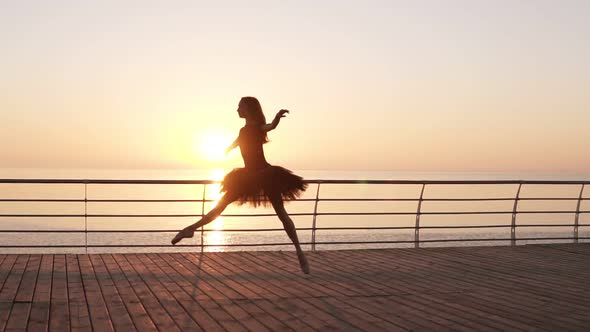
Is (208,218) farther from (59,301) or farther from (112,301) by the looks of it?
(59,301)

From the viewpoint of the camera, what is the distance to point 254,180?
25.3 ft

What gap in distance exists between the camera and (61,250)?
165ft

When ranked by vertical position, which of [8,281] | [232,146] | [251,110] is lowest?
[8,281]

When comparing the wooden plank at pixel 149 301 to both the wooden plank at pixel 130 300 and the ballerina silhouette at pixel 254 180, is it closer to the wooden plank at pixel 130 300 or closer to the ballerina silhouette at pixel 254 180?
the wooden plank at pixel 130 300

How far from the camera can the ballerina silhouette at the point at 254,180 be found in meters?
7.58

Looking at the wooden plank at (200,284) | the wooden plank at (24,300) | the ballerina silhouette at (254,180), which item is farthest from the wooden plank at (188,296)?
the wooden plank at (24,300)

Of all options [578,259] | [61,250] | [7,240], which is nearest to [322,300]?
[578,259]

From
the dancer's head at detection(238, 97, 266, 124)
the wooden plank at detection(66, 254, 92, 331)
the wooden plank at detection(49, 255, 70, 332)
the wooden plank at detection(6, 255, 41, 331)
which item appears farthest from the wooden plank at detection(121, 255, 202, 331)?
the dancer's head at detection(238, 97, 266, 124)

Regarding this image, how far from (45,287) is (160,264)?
190cm

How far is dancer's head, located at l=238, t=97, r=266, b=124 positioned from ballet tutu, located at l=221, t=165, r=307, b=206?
1.81ft

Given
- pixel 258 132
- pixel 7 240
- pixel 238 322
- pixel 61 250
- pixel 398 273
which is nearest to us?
pixel 238 322

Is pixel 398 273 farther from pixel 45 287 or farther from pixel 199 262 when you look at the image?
pixel 45 287

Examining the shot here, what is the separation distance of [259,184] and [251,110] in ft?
2.62

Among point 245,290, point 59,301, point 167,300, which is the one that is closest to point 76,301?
point 59,301
